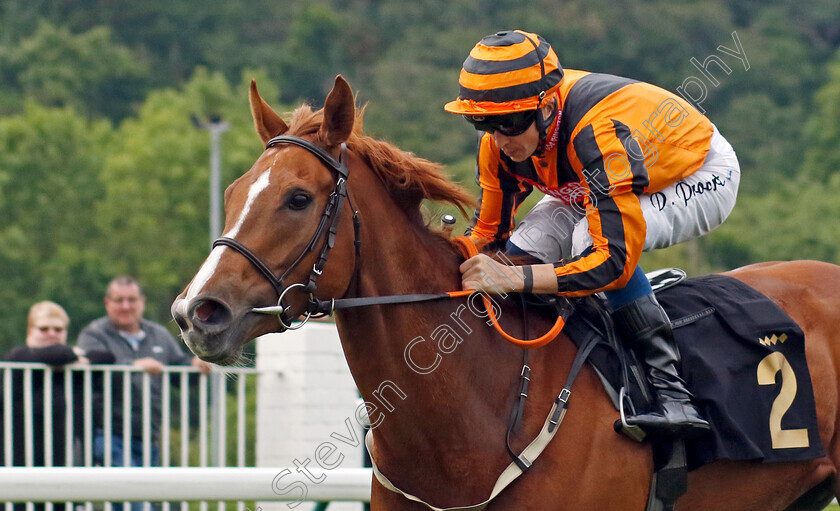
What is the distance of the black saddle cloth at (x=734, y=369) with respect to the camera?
3.87m

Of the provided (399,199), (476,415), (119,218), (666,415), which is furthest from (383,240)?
(119,218)

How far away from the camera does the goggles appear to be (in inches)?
150

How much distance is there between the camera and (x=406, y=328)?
363 cm

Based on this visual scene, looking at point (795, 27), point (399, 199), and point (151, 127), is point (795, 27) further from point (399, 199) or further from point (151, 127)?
point (399, 199)

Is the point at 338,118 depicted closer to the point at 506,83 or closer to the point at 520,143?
the point at 506,83

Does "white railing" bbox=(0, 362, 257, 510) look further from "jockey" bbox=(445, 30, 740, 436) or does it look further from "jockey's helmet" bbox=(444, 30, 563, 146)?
"jockey's helmet" bbox=(444, 30, 563, 146)

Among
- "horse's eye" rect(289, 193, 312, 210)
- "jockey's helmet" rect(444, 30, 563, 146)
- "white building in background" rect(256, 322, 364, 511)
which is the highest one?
"jockey's helmet" rect(444, 30, 563, 146)

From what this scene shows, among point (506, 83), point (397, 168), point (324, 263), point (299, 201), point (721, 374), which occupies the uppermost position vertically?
point (506, 83)

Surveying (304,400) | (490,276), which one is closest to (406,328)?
(490,276)

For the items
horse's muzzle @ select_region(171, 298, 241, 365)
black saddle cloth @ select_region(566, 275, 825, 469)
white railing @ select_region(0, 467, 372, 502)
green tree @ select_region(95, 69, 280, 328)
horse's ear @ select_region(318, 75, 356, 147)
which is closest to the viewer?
horse's muzzle @ select_region(171, 298, 241, 365)

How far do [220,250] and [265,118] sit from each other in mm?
577

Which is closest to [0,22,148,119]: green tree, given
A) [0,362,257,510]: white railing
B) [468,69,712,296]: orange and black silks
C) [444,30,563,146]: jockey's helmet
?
[0,362,257,510]: white railing

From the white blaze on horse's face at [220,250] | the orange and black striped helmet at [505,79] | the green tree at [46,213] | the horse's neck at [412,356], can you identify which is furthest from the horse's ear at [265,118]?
the green tree at [46,213]

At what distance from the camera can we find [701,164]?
414 cm
